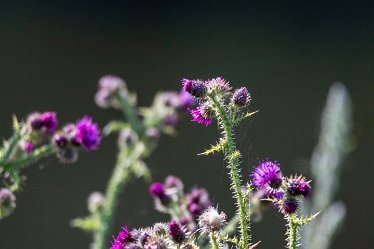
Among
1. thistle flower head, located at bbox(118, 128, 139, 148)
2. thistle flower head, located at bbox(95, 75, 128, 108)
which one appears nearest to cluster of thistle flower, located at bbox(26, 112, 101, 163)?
thistle flower head, located at bbox(118, 128, 139, 148)

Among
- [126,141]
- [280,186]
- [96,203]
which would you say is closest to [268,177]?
[280,186]

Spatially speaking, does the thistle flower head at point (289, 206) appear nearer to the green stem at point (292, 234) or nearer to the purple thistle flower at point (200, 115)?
the green stem at point (292, 234)

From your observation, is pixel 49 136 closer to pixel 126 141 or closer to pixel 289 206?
pixel 126 141

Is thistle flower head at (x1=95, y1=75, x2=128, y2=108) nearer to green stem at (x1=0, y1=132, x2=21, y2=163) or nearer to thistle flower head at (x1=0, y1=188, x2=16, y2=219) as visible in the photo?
green stem at (x1=0, y1=132, x2=21, y2=163)

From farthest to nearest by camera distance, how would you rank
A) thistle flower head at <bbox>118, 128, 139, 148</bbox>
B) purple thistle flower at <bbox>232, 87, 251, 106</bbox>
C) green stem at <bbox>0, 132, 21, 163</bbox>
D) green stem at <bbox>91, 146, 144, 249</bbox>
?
thistle flower head at <bbox>118, 128, 139, 148</bbox>
green stem at <bbox>91, 146, 144, 249</bbox>
green stem at <bbox>0, 132, 21, 163</bbox>
purple thistle flower at <bbox>232, 87, 251, 106</bbox>

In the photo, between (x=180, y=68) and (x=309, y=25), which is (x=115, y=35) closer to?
(x=180, y=68)

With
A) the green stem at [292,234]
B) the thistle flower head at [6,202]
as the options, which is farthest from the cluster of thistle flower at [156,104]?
the green stem at [292,234]
